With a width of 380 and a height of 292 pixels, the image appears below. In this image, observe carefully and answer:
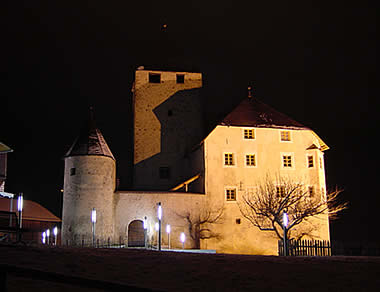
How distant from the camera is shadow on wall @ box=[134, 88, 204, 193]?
134 ft

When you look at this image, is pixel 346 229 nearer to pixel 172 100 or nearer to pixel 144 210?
pixel 172 100

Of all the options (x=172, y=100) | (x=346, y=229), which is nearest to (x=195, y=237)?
(x=172, y=100)

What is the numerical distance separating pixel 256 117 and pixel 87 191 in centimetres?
1508

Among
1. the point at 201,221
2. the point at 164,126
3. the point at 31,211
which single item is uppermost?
the point at 164,126

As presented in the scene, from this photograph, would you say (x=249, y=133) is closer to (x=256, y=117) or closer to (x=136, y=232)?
(x=256, y=117)

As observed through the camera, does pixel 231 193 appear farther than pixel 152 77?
No

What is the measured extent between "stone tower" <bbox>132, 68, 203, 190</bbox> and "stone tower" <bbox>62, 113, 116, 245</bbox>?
20.5 ft

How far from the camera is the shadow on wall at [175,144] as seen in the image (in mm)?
40719

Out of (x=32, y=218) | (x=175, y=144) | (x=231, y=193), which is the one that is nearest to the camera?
(x=231, y=193)

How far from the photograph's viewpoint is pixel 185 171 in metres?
41.2

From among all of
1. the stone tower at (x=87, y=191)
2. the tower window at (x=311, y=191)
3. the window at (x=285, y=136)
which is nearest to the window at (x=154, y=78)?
the stone tower at (x=87, y=191)

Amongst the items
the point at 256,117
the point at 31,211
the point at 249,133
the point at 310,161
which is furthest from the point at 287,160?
the point at 31,211

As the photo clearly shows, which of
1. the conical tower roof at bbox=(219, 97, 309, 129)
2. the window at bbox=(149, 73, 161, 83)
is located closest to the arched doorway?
the conical tower roof at bbox=(219, 97, 309, 129)

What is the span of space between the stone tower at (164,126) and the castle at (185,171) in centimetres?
9
